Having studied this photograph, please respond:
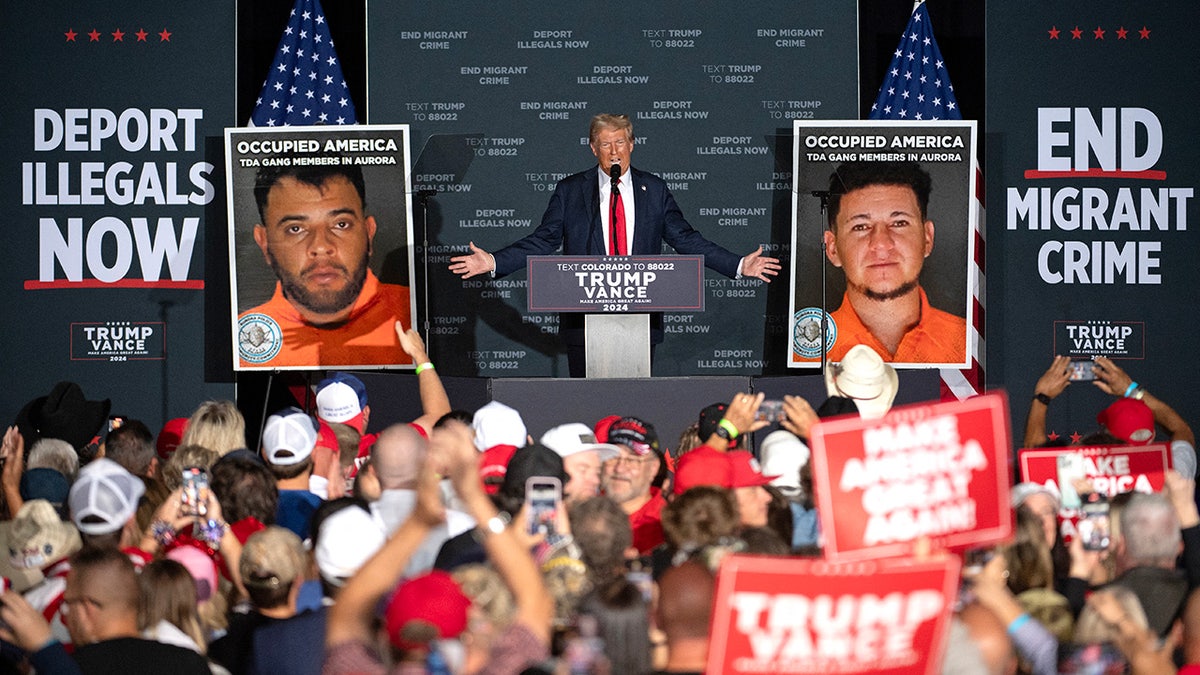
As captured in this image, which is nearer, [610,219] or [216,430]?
[216,430]

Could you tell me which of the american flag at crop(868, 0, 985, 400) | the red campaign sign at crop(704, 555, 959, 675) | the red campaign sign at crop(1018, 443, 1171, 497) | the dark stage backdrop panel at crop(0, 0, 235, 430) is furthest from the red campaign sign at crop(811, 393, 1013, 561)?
the dark stage backdrop panel at crop(0, 0, 235, 430)

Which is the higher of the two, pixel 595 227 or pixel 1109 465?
pixel 595 227

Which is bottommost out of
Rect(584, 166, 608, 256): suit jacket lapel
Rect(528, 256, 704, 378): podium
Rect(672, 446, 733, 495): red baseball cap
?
Rect(672, 446, 733, 495): red baseball cap

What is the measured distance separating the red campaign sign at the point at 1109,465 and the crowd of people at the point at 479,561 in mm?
302

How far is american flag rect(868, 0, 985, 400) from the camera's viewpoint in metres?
10.7

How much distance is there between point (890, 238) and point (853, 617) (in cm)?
701

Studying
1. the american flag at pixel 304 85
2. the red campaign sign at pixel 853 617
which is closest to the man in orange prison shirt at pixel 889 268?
the american flag at pixel 304 85

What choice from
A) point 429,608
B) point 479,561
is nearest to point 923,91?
point 479,561

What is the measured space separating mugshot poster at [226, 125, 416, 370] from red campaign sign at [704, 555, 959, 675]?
6934mm

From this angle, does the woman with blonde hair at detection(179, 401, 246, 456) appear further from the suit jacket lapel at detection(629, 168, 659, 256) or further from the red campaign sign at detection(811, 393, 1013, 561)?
the suit jacket lapel at detection(629, 168, 659, 256)

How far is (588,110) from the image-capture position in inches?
428

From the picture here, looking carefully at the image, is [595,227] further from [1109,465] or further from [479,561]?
[479,561]

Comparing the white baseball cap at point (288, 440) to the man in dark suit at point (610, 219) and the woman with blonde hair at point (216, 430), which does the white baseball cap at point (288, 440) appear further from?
the man in dark suit at point (610, 219)

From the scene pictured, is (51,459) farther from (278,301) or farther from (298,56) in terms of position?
(298,56)
